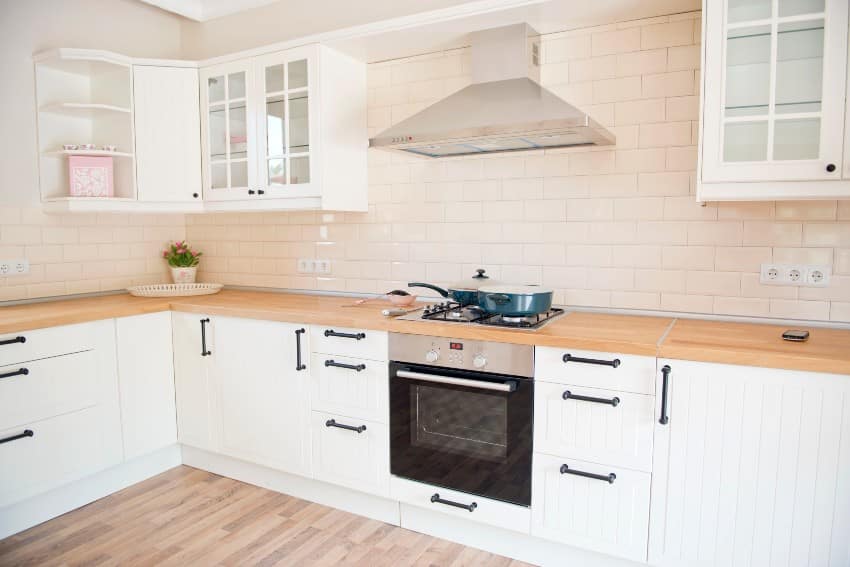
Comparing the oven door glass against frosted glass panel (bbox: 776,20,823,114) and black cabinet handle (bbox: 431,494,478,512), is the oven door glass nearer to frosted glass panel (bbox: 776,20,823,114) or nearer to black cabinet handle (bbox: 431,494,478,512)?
black cabinet handle (bbox: 431,494,478,512)

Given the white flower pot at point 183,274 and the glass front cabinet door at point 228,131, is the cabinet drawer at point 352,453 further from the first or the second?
the white flower pot at point 183,274

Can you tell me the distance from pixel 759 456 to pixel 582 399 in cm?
58

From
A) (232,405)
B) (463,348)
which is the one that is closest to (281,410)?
(232,405)

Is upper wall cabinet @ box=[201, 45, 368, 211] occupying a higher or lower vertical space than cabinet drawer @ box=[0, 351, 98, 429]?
higher

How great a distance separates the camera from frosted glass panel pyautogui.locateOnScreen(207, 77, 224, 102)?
338 cm

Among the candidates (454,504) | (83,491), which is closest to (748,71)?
(454,504)

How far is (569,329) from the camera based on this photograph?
7.65 ft

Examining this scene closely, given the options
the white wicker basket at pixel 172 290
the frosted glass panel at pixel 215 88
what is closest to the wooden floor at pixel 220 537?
the white wicker basket at pixel 172 290

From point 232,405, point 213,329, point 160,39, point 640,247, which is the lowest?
point 232,405

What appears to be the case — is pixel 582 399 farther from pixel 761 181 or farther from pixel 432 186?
pixel 432 186

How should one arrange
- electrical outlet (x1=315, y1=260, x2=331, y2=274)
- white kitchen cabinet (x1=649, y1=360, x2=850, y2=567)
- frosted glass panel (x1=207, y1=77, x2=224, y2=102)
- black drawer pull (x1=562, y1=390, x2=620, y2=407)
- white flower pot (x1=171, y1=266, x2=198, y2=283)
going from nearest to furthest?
white kitchen cabinet (x1=649, y1=360, x2=850, y2=567)
black drawer pull (x1=562, y1=390, x2=620, y2=407)
frosted glass panel (x1=207, y1=77, x2=224, y2=102)
electrical outlet (x1=315, y1=260, x2=331, y2=274)
white flower pot (x1=171, y1=266, x2=198, y2=283)

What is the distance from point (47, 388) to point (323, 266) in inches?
59.0

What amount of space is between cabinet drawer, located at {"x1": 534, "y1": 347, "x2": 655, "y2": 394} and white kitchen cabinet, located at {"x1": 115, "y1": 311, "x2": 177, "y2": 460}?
206cm

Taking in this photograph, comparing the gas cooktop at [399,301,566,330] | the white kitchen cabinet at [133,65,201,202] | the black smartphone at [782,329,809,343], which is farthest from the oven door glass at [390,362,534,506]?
the white kitchen cabinet at [133,65,201,202]
